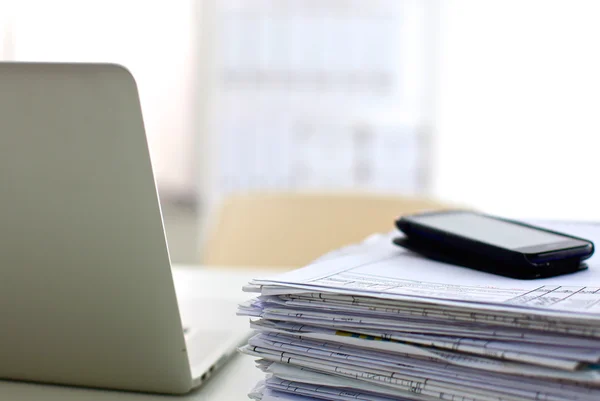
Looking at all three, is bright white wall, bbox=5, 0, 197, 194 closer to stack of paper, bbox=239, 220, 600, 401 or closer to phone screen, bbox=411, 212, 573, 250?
phone screen, bbox=411, 212, 573, 250

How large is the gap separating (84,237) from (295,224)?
2.99 feet

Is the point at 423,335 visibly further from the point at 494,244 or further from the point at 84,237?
the point at 84,237

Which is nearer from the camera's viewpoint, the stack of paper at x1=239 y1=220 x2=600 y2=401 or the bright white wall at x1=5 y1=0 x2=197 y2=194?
the stack of paper at x1=239 y1=220 x2=600 y2=401

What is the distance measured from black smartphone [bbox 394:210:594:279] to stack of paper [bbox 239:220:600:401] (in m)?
0.02

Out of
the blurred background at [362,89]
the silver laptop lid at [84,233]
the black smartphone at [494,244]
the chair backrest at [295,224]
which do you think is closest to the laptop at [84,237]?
the silver laptop lid at [84,233]

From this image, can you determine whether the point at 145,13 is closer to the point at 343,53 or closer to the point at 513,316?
the point at 343,53

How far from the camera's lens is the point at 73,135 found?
1.53ft

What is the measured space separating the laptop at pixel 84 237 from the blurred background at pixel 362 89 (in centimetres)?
204

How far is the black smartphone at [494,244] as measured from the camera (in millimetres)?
500

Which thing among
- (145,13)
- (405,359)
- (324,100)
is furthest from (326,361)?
(145,13)

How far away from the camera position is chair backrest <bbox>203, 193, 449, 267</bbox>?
1.36 meters

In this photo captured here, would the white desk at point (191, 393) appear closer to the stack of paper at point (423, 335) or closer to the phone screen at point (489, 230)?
the stack of paper at point (423, 335)

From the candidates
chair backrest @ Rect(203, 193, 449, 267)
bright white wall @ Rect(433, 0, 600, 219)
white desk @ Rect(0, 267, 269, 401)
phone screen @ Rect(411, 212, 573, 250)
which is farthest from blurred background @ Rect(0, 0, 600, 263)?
white desk @ Rect(0, 267, 269, 401)

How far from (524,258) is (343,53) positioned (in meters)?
2.26
